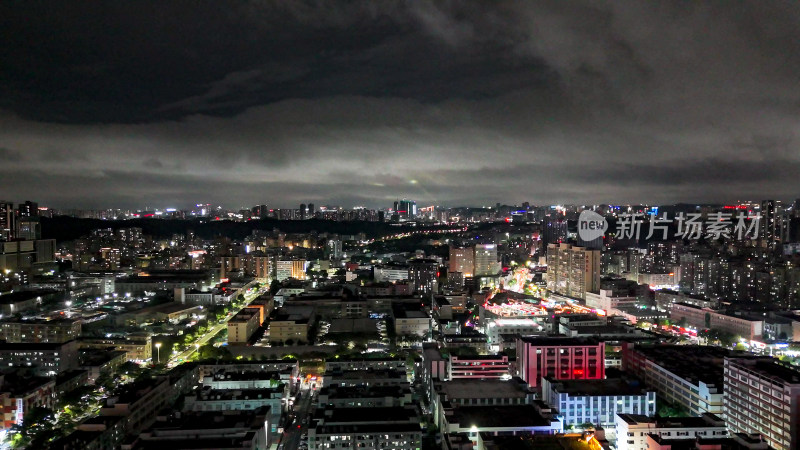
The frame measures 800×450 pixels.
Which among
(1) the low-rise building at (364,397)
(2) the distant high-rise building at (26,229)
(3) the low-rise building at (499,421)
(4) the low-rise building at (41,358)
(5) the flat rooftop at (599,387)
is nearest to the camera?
(3) the low-rise building at (499,421)

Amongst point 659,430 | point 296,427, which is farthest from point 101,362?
point 659,430

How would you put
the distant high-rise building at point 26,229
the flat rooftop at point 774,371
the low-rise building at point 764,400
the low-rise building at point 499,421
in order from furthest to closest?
1. the distant high-rise building at point 26,229
2. the low-rise building at point 499,421
3. the flat rooftop at point 774,371
4. the low-rise building at point 764,400

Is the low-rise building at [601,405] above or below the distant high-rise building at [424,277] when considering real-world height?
below

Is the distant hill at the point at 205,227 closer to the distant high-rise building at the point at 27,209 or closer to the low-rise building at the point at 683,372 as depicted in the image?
the distant high-rise building at the point at 27,209

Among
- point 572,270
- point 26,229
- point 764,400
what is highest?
point 26,229

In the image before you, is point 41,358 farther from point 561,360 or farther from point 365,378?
point 561,360

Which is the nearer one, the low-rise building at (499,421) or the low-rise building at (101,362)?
the low-rise building at (499,421)

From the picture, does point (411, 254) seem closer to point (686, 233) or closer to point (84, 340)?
point (686, 233)

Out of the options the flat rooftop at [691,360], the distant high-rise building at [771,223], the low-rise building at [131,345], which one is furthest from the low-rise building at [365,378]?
the distant high-rise building at [771,223]

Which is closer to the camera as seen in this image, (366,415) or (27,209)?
(366,415)

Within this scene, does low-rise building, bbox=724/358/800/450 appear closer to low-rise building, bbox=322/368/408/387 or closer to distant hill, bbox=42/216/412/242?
low-rise building, bbox=322/368/408/387
